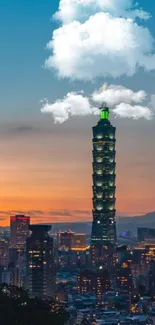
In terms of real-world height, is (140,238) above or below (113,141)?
below

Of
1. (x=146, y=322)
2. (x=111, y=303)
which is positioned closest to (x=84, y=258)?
(x=111, y=303)

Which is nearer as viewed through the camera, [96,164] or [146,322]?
[146,322]

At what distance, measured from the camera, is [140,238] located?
199 m

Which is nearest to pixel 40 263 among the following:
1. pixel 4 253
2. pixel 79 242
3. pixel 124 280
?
pixel 124 280

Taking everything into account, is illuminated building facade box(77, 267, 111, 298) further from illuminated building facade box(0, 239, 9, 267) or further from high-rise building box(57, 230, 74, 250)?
high-rise building box(57, 230, 74, 250)

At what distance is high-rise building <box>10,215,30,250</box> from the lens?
17995cm

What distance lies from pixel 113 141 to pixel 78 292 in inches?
2256

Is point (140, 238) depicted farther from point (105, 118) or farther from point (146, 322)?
point (146, 322)

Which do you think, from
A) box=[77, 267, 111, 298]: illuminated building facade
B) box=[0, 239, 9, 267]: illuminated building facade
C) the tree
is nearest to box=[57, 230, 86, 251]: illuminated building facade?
box=[0, 239, 9, 267]: illuminated building facade

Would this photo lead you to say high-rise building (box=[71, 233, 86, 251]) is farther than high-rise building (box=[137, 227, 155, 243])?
No

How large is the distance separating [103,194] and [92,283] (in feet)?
150

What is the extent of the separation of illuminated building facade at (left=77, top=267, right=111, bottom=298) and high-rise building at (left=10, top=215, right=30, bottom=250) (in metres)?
68.2

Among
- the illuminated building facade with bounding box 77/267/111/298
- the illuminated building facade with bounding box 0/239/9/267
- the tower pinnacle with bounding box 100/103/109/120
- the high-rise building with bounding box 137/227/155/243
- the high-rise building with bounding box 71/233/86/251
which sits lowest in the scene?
the illuminated building facade with bounding box 77/267/111/298

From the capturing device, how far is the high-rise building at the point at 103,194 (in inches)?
5881
